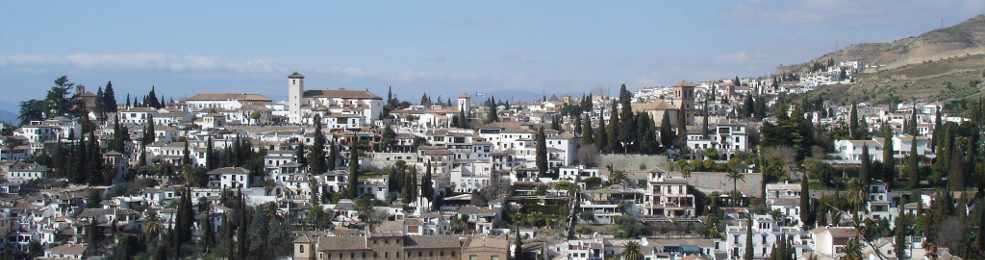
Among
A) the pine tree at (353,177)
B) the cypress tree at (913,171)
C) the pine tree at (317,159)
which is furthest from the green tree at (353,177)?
the cypress tree at (913,171)

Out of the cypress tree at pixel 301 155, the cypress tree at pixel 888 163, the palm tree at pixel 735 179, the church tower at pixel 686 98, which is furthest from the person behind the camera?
the church tower at pixel 686 98

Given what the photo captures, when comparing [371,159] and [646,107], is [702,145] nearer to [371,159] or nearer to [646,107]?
[646,107]

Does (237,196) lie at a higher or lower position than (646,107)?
lower

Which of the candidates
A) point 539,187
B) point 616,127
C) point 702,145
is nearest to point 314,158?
point 539,187

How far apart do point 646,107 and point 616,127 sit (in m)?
9.85

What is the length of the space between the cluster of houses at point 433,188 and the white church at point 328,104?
0.51 meters

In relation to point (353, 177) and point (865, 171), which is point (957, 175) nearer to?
point (865, 171)

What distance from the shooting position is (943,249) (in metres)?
32.7

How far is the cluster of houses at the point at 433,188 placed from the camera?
1341 inches

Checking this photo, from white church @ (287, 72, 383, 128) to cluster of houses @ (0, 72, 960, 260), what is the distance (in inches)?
19.9

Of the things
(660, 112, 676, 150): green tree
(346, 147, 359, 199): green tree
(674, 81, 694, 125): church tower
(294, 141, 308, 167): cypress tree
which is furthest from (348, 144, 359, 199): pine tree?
(674, 81, 694, 125): church tower

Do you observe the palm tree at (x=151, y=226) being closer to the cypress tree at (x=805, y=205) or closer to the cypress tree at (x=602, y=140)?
the cypress tree at (x=602, y=140)

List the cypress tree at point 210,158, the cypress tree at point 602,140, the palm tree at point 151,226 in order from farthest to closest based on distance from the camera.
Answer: the cypress tree at point 602,140
the cypress tree at point 210,158
the palm tree at point 151,226

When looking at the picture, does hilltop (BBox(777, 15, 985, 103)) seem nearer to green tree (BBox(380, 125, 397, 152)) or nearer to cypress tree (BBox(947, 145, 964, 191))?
cypress tree (BBox(947, 145, 964, 191))
